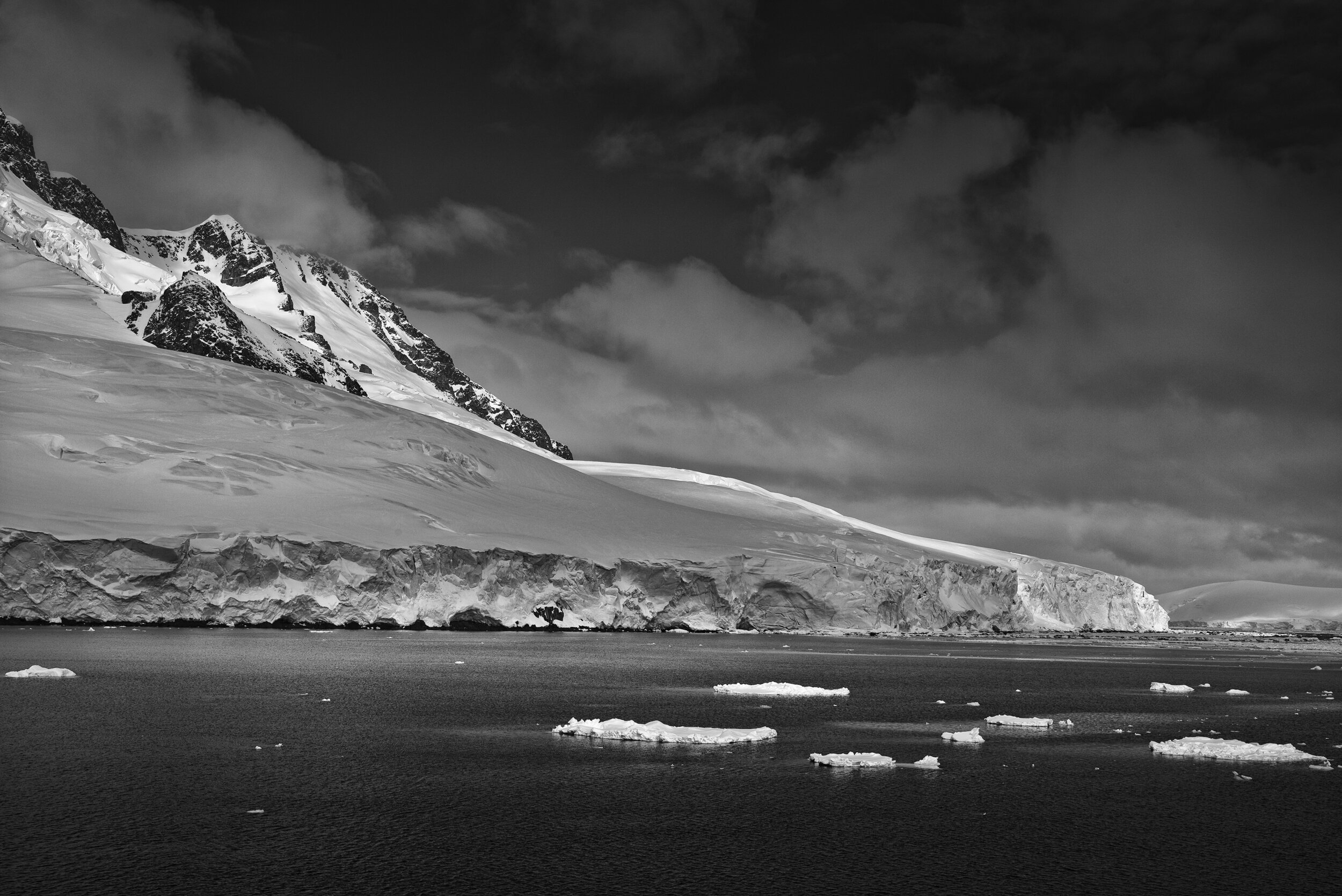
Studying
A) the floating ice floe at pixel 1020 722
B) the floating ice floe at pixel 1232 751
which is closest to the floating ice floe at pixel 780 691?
the floating ice floe at pixel 1020 722

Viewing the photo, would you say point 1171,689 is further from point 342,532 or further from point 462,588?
point 342,532

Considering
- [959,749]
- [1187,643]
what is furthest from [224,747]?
[1187,643]

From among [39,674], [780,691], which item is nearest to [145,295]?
[39,674]

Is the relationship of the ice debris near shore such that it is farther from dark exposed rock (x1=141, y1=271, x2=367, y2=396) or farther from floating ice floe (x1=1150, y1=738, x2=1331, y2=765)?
dark exposed rock (x1=141, y1=271, x2=367, y2=396)

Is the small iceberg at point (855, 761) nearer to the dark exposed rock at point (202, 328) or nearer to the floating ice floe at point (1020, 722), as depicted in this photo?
the floating ice floe at point (1020, 722)

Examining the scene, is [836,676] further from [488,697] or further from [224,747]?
[224,747]
